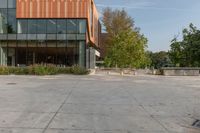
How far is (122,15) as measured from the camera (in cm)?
7588

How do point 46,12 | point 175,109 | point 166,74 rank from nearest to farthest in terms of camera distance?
point 175,109 < point 166,74 < point 46,12

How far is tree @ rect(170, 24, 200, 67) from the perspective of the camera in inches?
1976

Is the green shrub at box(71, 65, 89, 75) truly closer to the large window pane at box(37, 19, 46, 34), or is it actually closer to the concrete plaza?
the large window pane at box(37, 19, 46, 34)

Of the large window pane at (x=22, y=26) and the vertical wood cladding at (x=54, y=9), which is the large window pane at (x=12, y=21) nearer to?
the large window pane at (x=22, y=26)

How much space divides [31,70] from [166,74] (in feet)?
52.9

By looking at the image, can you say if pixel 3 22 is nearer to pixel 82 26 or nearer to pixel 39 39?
pixel 39 39

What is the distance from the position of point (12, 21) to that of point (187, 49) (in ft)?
80.6

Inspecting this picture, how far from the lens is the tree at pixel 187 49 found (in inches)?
1976

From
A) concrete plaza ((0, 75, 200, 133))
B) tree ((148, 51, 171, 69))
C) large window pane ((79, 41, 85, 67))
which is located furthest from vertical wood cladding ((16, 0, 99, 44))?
concrete plaza ((0, 75, 200, 133))

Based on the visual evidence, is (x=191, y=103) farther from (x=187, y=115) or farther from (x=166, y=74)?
(x=166, y=74)

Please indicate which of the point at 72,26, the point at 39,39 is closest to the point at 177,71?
the point at 72,26

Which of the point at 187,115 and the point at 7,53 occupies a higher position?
the point at 7,53

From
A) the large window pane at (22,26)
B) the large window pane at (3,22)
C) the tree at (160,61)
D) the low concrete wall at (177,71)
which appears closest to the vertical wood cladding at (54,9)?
the large window pane at (22,26)

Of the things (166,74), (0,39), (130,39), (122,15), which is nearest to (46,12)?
(0,39)
